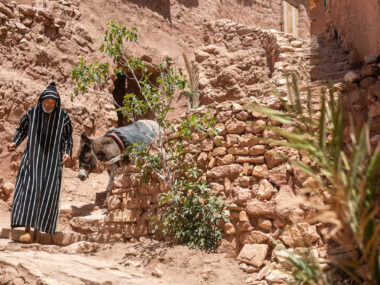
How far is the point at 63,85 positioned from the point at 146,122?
2.61m

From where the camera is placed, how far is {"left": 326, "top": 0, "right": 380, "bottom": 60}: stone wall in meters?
4.54

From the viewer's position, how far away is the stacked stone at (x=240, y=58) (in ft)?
25.3

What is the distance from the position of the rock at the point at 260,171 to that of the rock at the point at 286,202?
222 millimetres

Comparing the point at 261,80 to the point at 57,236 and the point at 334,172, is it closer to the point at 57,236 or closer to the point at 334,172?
the point at 57,236

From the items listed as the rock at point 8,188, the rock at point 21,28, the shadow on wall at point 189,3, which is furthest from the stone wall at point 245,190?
the shadow on wall at point 189,3

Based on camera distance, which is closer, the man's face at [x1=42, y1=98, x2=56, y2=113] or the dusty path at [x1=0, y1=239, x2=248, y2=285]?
the dusty path at [x1=0, y1=239, x2=248, y2=285]

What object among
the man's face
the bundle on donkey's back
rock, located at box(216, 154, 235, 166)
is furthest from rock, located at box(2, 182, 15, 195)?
rock, located at box(216, 154, 235, 166)

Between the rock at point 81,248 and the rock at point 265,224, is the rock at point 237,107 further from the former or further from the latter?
the rock at point 81,248

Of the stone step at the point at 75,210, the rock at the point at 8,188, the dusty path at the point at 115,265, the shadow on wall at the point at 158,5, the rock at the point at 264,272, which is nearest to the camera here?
the dusty path at the point at 115,265

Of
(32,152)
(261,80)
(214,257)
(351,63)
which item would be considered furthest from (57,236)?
(261,80)

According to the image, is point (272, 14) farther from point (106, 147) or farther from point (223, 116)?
point (223, 116)

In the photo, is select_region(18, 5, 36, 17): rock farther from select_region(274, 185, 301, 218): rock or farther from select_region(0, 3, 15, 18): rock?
select_region(274, 185, 301, 218): rock

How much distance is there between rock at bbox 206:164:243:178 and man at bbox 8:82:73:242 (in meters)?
1.63

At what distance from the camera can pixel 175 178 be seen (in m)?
4.38
